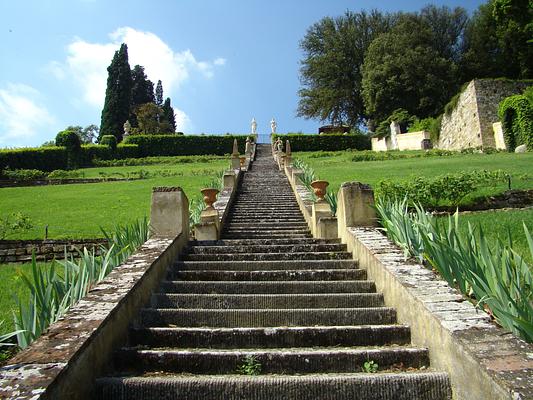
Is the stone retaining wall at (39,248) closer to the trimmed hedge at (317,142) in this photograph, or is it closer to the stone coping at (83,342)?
the stone coping at (83,342)

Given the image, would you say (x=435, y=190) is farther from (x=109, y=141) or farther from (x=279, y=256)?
(x=109, y=141)

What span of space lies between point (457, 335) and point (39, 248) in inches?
363

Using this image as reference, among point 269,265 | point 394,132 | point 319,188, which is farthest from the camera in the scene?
point 394,132

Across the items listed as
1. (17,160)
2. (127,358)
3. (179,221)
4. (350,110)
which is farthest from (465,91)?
(127,358)

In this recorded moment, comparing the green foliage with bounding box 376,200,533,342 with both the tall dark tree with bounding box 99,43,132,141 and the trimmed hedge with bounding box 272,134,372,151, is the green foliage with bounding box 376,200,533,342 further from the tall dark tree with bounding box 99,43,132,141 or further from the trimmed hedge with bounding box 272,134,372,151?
the tall dark tree with bounding box 99,43,132,141

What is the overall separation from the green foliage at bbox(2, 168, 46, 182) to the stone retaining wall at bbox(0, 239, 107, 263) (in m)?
19.2

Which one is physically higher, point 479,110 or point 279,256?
point 479,110

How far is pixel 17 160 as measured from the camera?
31.8m

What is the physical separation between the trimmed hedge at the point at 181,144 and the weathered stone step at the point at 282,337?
38294mm

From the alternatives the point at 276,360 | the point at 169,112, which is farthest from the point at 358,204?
the point at 169,112

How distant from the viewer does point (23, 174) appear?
2958 centimetres

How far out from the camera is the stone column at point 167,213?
6.93m

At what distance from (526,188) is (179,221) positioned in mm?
10540

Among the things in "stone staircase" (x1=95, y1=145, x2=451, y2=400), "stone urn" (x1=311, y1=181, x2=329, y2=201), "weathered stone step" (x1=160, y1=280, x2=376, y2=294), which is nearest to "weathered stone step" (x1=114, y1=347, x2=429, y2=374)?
"stone staircase" (x1=95, y1=145, x2=451, y2=400)
